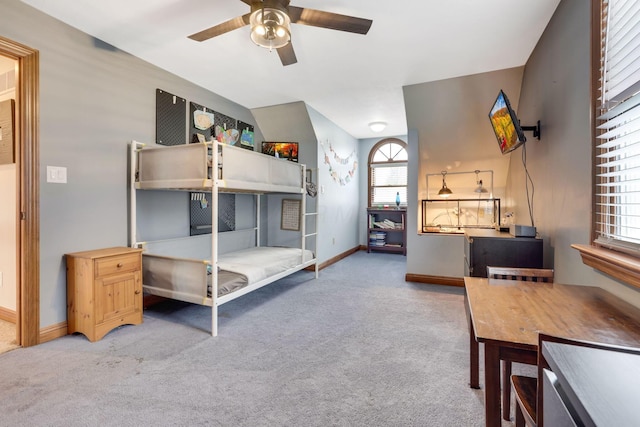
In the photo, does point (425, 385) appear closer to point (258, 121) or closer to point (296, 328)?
point (296, 328)

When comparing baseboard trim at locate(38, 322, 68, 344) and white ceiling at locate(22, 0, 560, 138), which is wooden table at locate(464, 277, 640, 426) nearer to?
white ceiling at locate(22, 0, 560, 138)

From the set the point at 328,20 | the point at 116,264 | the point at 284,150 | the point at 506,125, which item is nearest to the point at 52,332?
the point at 116,264

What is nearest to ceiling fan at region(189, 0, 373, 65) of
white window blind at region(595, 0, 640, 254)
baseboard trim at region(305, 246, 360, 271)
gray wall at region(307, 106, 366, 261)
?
→ white window blind at region(595, 0, 640, 254)

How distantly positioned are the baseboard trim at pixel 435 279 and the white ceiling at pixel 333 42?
2345mm

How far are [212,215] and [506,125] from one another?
260 cm

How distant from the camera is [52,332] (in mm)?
2240

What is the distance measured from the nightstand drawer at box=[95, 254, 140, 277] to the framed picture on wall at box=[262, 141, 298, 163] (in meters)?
2.56

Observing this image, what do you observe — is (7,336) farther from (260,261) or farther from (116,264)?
(260,261)

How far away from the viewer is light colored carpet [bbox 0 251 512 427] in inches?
57.2

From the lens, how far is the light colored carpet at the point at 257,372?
1452mm

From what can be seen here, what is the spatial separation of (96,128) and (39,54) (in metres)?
0.58

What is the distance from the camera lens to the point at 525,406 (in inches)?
36.3

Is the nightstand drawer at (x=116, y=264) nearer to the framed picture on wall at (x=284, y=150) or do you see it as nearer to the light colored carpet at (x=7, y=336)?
the light colored carpet at (x=7, y=336)

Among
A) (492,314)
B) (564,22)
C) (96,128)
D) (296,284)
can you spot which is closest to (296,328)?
(296,284)
